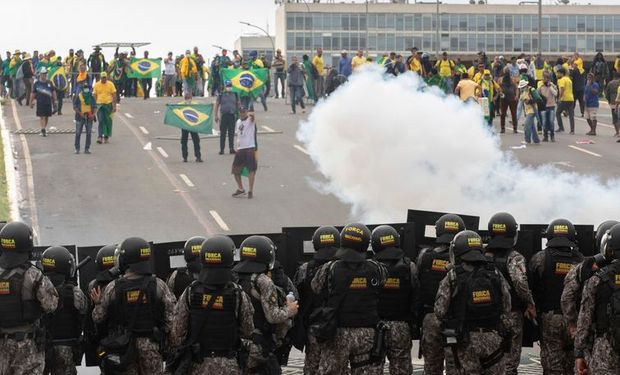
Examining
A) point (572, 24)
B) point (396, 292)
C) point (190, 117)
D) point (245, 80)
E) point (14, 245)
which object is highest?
point (572, 24)

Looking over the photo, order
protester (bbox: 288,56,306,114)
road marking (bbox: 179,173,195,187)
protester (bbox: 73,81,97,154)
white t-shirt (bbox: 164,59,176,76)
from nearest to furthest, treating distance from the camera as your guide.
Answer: road marking (bbox: 179,173,195,187) → protester (bbox: 73,81,97,154) → protester (bbox: 288,56,306,114) → white t-shirt (bbox: 164,59,176,76)

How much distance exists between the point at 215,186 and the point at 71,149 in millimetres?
6924

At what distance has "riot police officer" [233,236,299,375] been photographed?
32.1 ft

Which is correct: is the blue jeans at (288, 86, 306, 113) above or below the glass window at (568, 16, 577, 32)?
below

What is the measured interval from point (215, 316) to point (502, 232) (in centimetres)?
330

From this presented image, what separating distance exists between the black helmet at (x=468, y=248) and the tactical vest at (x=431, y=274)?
741mm

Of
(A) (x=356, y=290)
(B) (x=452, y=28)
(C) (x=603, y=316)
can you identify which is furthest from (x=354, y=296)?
(B) (x=452, y=28)

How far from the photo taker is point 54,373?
10578mm

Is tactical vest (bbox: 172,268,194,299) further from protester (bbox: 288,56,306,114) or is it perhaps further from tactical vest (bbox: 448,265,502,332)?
protester (bbox: 288,56,306,114)

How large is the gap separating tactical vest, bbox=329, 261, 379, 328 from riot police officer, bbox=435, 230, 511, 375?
621mm

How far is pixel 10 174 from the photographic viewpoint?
2705 centimetres

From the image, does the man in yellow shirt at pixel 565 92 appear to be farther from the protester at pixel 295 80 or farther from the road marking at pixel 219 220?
the road marking at pixel 219 220

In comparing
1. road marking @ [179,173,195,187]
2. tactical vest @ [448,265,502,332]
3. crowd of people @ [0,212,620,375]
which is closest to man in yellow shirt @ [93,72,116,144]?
road marking @ [179,173,195,187]

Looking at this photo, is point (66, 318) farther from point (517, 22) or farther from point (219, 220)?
point (517, 22)
